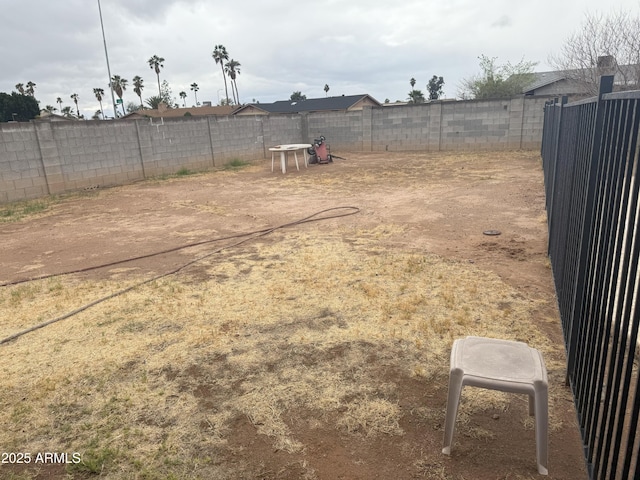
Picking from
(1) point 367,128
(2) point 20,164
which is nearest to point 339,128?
(1) point 367,128

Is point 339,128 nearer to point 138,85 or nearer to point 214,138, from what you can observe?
point 214,138

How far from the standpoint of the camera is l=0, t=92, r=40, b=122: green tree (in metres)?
28.2

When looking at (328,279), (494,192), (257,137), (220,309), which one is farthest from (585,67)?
(220,309)

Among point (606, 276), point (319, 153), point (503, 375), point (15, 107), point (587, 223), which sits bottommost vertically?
point (503, 375)

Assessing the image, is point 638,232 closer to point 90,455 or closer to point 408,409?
point 408,409

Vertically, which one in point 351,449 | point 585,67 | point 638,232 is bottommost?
point 351,449

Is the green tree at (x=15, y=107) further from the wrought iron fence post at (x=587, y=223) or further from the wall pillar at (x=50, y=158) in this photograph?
the wrought iron fence post at (x=587, y=223)

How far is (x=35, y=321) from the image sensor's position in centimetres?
341

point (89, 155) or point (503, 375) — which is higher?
point (89, 155)

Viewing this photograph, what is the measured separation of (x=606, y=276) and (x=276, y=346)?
1.98 m

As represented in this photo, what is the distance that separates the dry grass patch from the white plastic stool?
39cm

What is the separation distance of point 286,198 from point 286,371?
5.99 metres

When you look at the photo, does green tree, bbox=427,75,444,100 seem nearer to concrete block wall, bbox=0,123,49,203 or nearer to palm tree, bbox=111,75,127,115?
palm tree, bbox=111,75,127,115

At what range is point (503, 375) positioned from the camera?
1.76m
